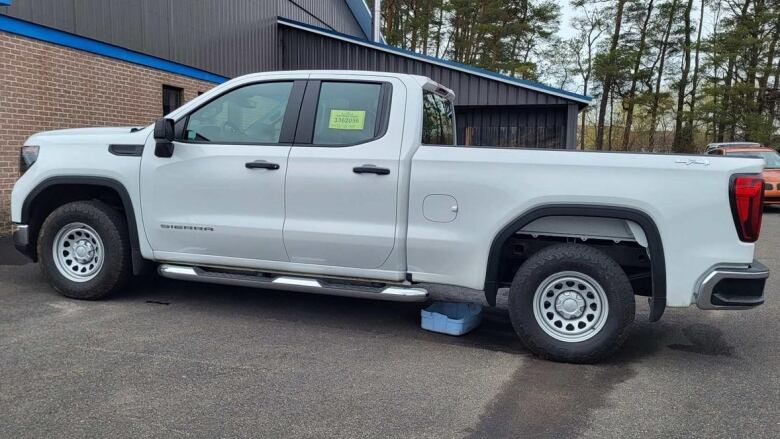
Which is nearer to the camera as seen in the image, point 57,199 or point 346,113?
point 346,113

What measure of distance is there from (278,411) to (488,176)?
214 centimetres

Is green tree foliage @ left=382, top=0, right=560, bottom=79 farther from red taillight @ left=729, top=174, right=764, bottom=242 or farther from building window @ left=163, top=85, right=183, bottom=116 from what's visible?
red taillight @ left=729, top=174, right=764, bottom=242

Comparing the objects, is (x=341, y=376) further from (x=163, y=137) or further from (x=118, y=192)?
(x=118, y=192)

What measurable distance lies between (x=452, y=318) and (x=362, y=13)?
100 feet

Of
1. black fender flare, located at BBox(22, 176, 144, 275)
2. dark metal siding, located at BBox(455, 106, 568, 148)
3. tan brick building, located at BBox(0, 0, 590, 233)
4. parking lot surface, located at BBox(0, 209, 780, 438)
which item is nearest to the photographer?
parking lot surface, located at BBox(0, 209, 780, 438)

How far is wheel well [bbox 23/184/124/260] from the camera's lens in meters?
5.59

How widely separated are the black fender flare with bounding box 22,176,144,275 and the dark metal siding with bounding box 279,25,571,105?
37.5 feet

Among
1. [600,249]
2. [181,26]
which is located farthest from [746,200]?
[181,26]

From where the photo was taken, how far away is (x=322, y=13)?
23.3m

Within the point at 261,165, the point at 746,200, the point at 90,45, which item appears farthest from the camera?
the point at 90,45

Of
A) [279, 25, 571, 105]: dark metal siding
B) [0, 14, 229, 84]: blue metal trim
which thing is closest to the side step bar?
[0, 14, 229, 84]: blue metal trim

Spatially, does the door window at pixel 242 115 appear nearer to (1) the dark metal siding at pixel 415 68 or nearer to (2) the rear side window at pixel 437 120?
(2) the rear side window at pixel 437 120

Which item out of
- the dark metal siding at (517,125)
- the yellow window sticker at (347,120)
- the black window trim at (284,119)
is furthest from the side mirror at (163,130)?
the dark metal siding at (517,125)

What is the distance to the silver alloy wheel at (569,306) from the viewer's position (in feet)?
14.1
